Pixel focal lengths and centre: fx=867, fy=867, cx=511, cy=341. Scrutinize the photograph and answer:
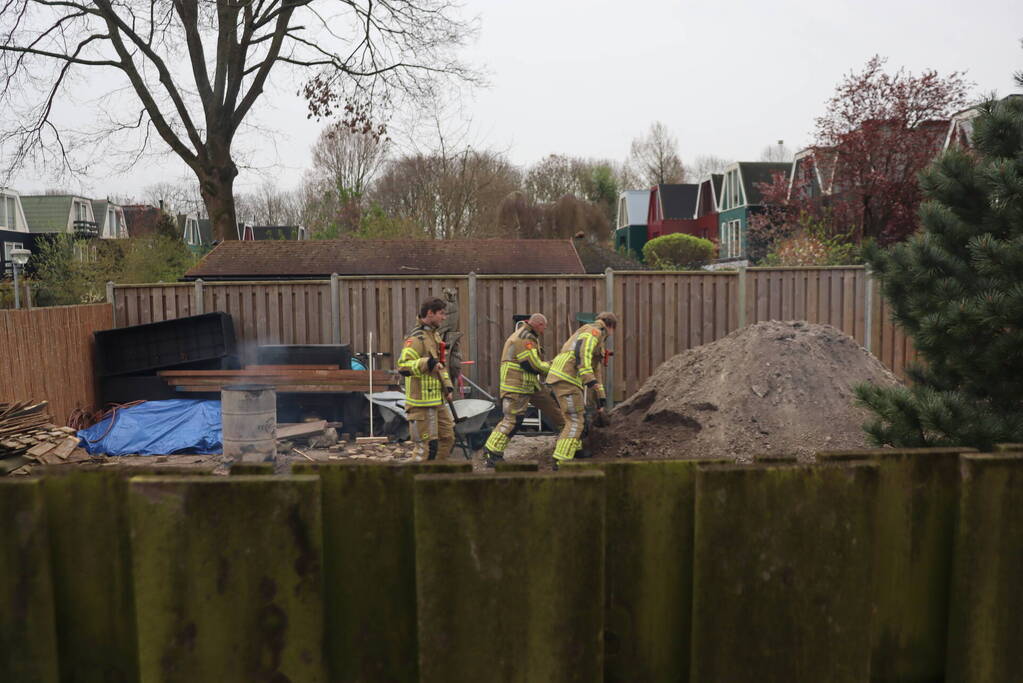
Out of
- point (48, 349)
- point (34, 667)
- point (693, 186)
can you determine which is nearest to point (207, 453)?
point (48, 349)

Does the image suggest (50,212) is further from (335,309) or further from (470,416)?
(470,416)

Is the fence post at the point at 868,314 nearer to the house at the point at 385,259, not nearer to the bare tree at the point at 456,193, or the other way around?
the house at the point at 385,259

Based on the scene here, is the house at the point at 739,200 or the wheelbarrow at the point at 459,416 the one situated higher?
the house at the point at 739,200

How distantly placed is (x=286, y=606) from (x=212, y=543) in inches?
6.3

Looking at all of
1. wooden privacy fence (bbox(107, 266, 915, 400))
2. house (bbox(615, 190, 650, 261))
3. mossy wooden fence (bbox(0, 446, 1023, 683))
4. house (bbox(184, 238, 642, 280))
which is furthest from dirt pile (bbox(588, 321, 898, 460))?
house (bbox(615, 190, 650, 261))

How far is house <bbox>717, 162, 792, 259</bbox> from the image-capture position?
43.2m

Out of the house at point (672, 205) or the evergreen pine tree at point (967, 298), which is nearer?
the evergreen pine tree at point (967, 298)

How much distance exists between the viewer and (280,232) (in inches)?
1870

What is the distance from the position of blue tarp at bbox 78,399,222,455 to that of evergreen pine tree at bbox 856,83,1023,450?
9295mm

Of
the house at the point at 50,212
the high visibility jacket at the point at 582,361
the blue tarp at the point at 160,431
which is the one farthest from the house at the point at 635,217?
the high visibility jacket at the point at 582,361

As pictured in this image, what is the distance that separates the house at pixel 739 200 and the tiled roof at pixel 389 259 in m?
26.0

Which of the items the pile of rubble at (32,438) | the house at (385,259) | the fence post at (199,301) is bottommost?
the pile of rubble at (32,438)

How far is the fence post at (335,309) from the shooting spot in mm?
14031

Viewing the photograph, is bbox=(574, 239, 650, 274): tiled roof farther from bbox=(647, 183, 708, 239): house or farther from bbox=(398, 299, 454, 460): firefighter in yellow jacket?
bbox=(647, 183, 708, 239): house
